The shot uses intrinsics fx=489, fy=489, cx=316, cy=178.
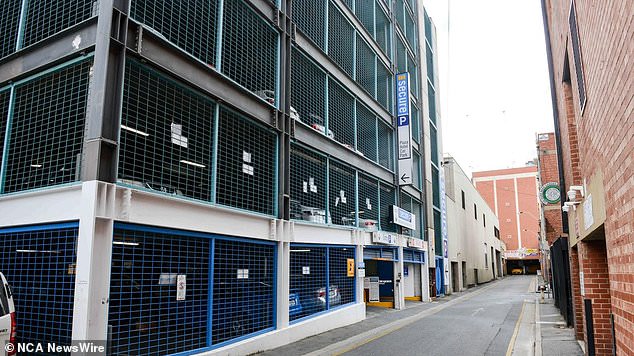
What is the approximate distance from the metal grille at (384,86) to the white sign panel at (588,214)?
51.9 ft

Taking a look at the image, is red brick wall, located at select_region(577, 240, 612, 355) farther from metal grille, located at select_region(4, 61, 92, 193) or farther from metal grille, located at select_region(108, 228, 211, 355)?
metal grille, located at select_region(4, 61, 92, 193)

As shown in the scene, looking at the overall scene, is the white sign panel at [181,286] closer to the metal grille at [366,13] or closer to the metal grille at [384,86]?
the metal grille at [366,13]

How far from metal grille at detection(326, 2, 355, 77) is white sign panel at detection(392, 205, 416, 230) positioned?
6.85 meters

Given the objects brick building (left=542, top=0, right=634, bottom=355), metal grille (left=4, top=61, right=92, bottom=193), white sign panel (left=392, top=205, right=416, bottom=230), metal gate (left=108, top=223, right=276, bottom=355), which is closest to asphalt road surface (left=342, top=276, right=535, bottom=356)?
metal gate (left=108, top=223, right=276, bottom=355)

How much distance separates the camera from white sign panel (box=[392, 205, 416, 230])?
74.8ft

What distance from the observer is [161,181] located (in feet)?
30.7

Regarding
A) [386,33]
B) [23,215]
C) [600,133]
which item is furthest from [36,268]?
[386,33]

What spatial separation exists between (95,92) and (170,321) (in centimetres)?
430

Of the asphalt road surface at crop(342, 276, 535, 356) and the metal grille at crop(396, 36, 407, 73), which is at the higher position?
the metal grille at crop(396, 36, 407, 73)

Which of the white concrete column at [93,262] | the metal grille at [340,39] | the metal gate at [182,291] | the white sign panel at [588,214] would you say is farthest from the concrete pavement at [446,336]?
the metal grille at [340,39]

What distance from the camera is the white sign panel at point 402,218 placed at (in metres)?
22.8

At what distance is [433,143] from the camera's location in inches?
1384

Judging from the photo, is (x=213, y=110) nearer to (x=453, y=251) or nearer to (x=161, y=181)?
(x=161, y=181)

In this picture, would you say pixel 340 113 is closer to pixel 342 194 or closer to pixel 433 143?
pixel 342 194
